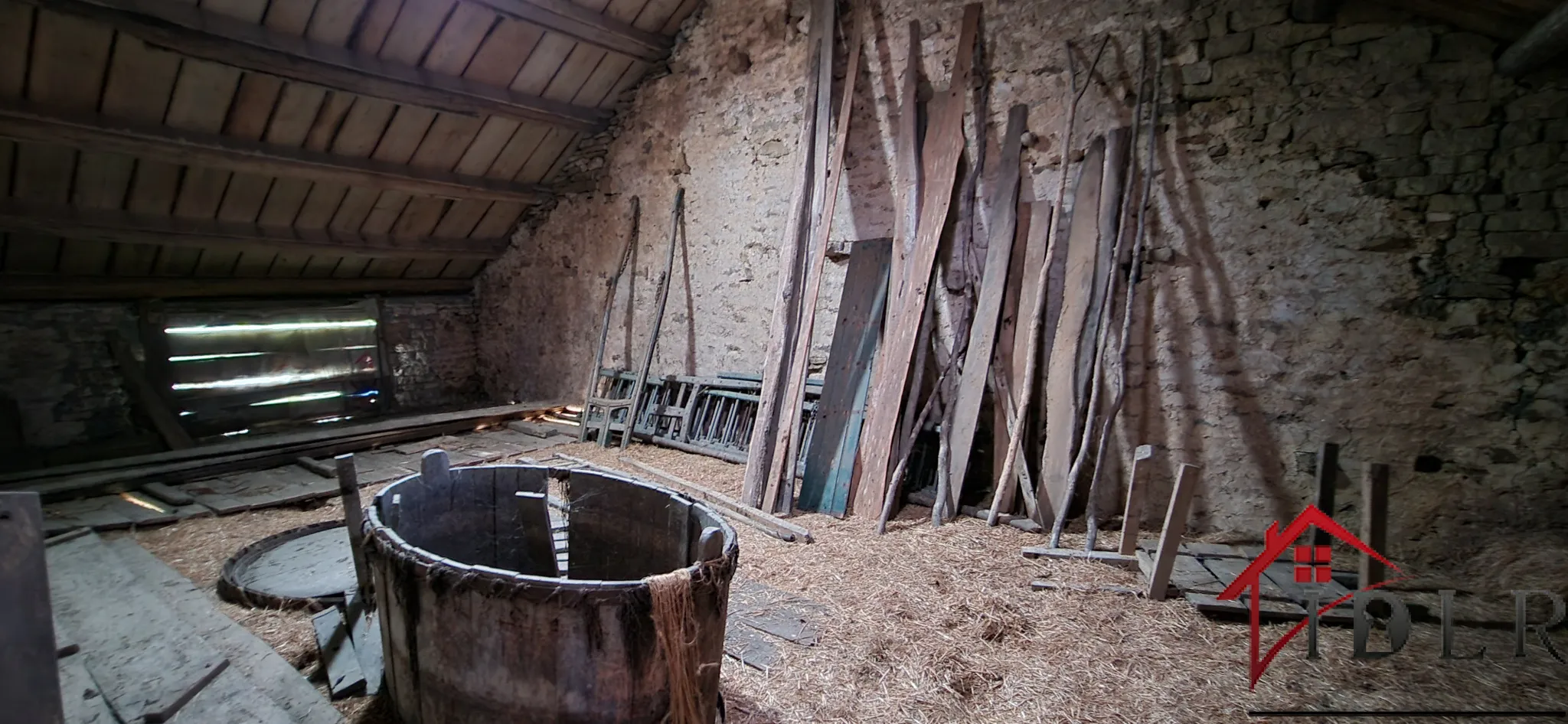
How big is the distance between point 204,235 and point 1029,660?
6094 mm

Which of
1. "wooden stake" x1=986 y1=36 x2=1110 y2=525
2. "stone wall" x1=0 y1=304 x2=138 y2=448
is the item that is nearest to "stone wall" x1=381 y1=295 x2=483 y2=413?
"stone wall" x1=0 y1=304 x2=138 y2=448

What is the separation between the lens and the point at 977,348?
369 centimetres

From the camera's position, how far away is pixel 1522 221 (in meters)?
2.65

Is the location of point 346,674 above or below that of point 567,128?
below

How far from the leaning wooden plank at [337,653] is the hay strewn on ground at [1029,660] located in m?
0.06

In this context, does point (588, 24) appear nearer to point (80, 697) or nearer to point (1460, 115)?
point (80, 697)

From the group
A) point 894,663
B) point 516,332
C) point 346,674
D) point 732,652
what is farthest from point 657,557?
point 516,332

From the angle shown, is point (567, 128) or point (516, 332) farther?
point (516, 332)

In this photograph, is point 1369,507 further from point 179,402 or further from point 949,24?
point 179,402

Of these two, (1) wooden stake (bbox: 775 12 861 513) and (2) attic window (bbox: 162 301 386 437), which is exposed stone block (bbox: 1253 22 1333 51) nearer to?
(1) wooden stake (bbox: 775 12 861 513)

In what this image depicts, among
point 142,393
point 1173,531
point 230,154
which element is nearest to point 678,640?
point 1173,531

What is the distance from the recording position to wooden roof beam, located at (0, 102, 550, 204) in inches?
149

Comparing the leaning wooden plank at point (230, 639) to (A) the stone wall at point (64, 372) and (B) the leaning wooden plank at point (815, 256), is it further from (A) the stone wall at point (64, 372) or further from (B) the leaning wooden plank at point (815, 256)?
(A) the stone wall at point (64, 372)

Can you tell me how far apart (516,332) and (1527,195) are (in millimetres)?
7105
